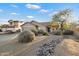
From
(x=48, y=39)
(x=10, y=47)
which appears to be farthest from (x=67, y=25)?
(x=10, y=47)

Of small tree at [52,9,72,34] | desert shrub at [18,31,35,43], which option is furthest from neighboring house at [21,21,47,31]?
small tree at [52,9,72,34]

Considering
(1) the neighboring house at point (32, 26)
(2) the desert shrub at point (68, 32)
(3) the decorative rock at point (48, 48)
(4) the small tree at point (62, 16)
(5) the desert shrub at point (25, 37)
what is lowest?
(3) the decorative rock at point (48, 48)

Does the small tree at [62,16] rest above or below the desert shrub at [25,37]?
above

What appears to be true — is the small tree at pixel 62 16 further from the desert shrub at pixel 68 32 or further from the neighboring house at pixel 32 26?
the neighboring house at pixel 32 26

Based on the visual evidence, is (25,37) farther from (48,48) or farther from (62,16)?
(62,16)

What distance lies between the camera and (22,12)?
227 cm

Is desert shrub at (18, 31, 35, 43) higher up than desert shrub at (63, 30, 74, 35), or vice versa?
desert shrub at (63, 30, 74, 35)

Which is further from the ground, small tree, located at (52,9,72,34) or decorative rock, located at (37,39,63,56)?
small tree, located at (52,9,72,34)

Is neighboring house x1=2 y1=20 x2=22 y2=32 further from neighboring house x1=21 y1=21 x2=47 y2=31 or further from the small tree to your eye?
the small tree

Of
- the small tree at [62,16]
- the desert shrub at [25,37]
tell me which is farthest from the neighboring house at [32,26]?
the small tree at [62,16]

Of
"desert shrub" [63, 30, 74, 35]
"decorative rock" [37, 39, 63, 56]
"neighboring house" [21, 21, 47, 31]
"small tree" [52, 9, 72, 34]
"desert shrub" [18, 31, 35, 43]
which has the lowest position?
"decorative rock" [37, 39, 63, 56]

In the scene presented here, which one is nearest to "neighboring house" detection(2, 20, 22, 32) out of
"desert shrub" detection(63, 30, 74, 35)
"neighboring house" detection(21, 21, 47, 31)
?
"neighboring house" detection(21, 21, 47, 31)

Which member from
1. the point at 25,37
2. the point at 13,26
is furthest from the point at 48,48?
the point at 13,26

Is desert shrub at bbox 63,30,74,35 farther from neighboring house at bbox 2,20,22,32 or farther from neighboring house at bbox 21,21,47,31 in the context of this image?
neighboring house at bbox 2,20,22,32
